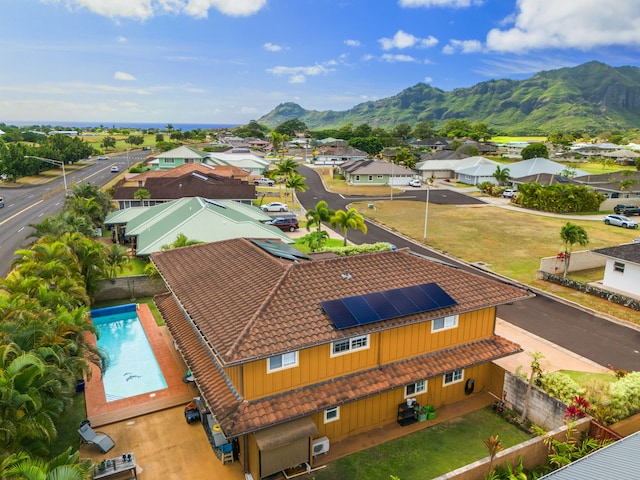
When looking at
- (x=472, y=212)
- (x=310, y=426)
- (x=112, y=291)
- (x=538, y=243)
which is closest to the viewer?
(x=310, y=426)

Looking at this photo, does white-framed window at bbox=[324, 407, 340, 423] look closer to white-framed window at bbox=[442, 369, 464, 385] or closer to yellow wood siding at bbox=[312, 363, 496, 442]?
yellow wood siding at bbox=[312, 363, 496, 442]

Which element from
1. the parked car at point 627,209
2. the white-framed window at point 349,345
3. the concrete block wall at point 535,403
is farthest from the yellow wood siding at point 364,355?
the parked car at point 627,209

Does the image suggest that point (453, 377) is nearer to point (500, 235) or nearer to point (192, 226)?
point (192, 226)

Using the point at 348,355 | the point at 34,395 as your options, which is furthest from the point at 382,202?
the point at 34,395

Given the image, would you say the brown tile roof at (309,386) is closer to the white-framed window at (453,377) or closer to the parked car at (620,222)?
the white-framed window at (453,377)

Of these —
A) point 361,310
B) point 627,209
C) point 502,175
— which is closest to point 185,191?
point 361,310

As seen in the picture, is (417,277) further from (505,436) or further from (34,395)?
(34,395)
